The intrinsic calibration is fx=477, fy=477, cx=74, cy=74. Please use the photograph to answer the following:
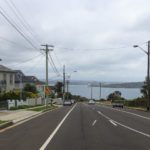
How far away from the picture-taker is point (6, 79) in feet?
287

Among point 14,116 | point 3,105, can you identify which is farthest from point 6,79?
point 14,116

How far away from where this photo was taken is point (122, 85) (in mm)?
160500

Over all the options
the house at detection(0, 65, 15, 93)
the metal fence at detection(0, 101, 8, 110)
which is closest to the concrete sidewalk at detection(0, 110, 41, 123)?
the metal fence at detection(0, 101, 8, 110)

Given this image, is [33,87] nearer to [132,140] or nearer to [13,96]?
[13,96]

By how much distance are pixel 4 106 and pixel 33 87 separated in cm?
5674

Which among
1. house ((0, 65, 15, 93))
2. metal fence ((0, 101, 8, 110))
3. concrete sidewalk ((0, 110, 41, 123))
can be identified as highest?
house ((0, 65, 15, 93))

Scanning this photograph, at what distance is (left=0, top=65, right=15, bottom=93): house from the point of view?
8562cm

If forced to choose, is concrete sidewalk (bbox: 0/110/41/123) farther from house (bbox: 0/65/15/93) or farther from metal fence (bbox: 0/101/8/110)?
→ house (bbox: 0/65/15/93)

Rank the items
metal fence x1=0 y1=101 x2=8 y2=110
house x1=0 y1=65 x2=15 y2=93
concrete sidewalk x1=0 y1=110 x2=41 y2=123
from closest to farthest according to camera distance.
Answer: concrete sidewalk x1=0 y1=110 x2=41 y2=123 → metal fence x1=0 y1=101 x2=8 y2=110 → house x1=0 y1=65 x2=15 y2=93

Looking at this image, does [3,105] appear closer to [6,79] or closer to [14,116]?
[14,116]

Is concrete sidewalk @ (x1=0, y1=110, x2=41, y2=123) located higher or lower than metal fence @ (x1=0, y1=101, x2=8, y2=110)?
lower

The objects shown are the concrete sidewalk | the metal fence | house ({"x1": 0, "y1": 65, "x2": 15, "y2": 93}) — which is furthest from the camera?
house ({"x1": 0, "y1": 65, "x2": 15, "y2": 93})

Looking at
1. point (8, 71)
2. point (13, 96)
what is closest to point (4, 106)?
point (13, 96)

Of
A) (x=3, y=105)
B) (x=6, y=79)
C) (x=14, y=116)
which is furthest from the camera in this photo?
(x=6, y=79)
